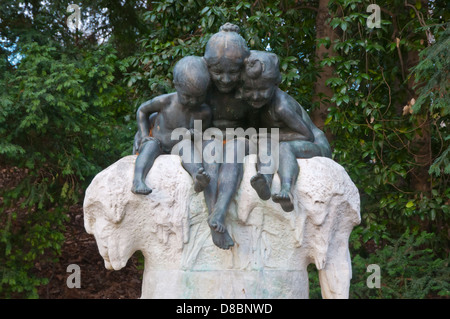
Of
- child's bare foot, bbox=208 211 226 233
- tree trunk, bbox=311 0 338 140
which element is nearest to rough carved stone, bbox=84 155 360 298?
child's bare foot, bbox=208 211 226 233

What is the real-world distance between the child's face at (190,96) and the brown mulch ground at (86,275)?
378 cm

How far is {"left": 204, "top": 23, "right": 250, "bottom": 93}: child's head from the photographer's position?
3.26 meters

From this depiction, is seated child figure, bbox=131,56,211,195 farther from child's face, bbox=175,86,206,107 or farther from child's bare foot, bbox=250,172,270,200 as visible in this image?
child's bare foot, bbox=250,172,270,200

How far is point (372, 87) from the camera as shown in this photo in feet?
20.6

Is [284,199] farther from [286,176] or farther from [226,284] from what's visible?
[226,284]

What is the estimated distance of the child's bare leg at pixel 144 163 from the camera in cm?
319

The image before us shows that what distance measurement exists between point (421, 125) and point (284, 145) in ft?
8.05

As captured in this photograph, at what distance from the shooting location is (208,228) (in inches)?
132

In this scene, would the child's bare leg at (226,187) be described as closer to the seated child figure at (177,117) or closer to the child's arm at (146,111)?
the seated child figure at (177,117)

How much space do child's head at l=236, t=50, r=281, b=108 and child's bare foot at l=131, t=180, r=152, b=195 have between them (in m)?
0.74

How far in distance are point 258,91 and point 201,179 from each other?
1.97ft

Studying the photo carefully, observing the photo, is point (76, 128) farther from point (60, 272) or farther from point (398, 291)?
point (398, 291)

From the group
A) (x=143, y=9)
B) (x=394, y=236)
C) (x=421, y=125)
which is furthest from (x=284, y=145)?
(x=143, y=9)
